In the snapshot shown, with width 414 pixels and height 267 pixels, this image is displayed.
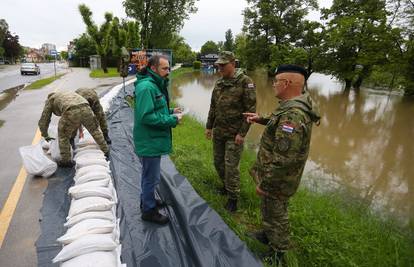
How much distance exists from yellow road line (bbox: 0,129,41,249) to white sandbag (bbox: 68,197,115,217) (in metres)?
0.81

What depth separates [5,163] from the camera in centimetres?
480

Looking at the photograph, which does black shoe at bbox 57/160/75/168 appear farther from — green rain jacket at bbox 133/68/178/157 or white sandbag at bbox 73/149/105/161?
green rain jacket at bbox 133/68/178/157

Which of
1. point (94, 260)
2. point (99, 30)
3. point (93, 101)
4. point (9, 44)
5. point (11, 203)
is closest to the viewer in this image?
point (94, 260)

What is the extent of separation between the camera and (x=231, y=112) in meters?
3.52

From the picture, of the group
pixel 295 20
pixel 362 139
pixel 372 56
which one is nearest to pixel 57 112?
pixel 362 139

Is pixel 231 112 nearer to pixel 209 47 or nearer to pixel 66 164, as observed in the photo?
pixel 66 164

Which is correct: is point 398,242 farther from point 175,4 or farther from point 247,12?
point 247,12

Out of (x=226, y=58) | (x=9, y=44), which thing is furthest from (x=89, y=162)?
(x=9, y=44)

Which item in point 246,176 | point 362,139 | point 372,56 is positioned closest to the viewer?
point 246,176

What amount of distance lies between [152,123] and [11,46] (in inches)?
2689

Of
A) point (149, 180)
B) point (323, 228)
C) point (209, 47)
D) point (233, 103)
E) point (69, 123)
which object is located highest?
point (209, 47)

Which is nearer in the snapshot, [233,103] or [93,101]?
[233,103]

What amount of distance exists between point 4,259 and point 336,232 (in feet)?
11.2

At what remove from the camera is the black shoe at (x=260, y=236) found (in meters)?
3.00
